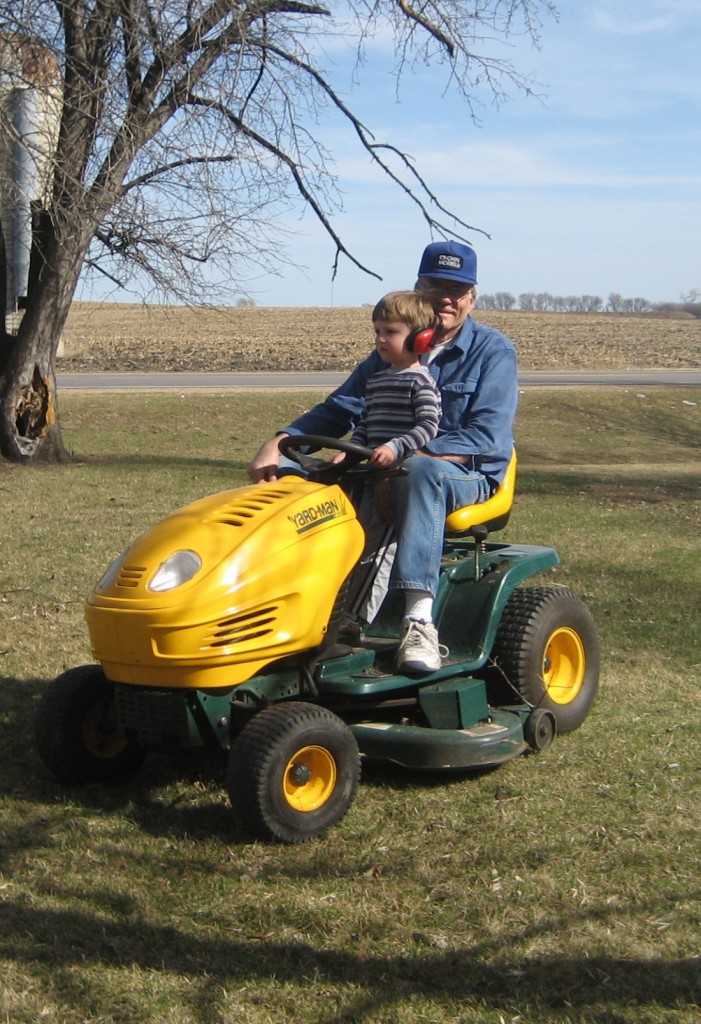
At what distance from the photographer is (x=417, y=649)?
15.8ft

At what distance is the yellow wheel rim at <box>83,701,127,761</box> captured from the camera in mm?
4848

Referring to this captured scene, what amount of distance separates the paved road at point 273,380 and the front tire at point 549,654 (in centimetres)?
1918

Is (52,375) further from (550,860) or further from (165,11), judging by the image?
(550,860)

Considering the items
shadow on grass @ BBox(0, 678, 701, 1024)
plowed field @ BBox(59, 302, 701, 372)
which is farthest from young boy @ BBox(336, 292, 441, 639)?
plowed field @ BBox(59, 302, 701, 372)

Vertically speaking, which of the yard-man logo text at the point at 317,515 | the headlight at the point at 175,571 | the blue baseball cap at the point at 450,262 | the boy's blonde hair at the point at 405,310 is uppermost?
the blue baseball cap at the point at 450,262

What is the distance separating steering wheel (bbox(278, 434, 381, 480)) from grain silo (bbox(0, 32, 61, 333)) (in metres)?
6.70

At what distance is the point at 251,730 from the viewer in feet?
14.2

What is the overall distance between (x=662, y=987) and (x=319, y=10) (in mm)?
12014

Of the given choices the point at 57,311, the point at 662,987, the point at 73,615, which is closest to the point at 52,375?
the point at 57,311

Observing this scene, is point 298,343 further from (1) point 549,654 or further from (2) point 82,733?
(2) point 82,733

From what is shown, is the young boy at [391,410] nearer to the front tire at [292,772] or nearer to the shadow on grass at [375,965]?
the front tire at [292,772]

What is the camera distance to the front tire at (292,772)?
167 inches

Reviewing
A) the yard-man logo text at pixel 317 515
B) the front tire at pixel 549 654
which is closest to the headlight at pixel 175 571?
the yard-man logo text at pixel 317 515

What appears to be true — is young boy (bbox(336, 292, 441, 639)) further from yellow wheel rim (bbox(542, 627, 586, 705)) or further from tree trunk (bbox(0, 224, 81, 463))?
tree trunk (bbox(0, 224, 81, 463))
